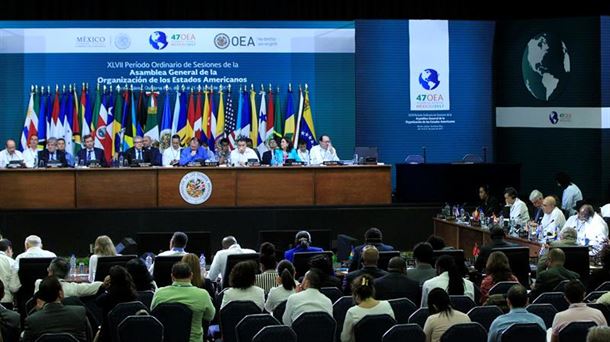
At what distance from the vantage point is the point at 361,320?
9156 millimetres

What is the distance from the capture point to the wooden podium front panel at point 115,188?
18.8 metres

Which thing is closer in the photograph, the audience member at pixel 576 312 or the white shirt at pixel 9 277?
the audience member at pixel 576 312

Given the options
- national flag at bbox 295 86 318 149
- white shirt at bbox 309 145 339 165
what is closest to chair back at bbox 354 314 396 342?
white shirt at bbox 309 145 339 165

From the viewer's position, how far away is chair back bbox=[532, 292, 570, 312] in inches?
405

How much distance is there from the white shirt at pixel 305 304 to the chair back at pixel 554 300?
2.06 m

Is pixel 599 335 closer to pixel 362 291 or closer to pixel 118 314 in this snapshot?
pixel 362 291

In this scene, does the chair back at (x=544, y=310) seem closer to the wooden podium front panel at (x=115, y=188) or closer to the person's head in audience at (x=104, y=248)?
the person's head in audience at (x=104, y=248)

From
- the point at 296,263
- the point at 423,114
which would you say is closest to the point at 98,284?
the point at 296,263

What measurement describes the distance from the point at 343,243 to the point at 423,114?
710 centimetres

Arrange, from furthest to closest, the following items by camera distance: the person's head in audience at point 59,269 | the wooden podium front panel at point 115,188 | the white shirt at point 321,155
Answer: the white shirt at point 321,155, the wooden podium front panel at point 115,188, the person's head in audience at point 59,269

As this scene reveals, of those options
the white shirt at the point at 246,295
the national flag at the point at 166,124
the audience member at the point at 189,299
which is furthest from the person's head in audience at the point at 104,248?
the national flag at the point at 166,124

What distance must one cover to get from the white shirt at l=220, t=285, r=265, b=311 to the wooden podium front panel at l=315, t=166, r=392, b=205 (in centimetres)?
865

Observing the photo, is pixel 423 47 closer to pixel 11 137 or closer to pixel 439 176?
pixel 439 176

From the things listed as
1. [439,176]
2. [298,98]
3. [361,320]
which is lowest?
[361,320]
